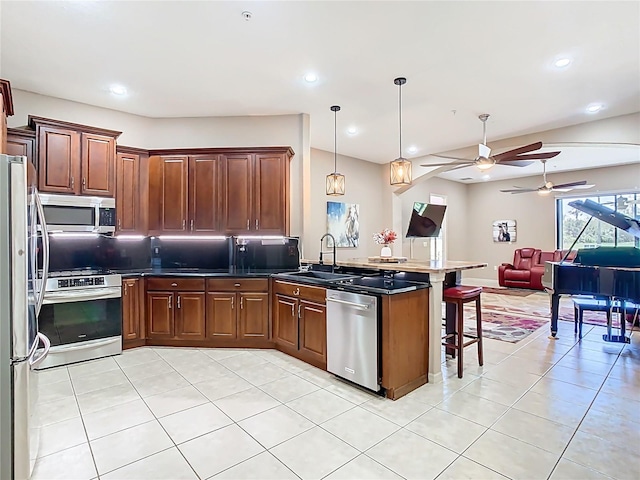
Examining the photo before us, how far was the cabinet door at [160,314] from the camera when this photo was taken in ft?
13.4

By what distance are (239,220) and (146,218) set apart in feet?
4.02

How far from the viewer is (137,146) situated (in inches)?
179

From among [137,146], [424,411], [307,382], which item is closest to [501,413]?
[424,411]

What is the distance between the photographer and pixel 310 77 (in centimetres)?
361

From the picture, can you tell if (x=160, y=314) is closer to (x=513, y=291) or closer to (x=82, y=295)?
(x=82, y=295)

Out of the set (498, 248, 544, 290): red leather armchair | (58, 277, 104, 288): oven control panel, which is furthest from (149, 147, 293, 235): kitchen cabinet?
(498, 248, 544, 290): red leather armchair

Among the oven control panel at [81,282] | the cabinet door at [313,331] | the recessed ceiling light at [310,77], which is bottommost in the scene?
the cabinet door at [313,331]

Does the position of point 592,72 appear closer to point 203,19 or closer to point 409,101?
point 409,101

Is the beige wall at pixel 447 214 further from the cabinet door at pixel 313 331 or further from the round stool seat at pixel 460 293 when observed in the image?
the cabinet door at pixel 313 331

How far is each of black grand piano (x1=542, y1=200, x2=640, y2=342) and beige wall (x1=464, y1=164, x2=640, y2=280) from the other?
427cm

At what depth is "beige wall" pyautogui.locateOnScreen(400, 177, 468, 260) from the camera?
846cm

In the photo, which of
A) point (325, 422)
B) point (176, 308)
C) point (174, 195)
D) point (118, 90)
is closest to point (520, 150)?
point (325, 422)

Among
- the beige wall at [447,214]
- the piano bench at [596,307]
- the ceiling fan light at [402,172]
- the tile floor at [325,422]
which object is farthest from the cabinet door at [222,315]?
the beige wall at [447,214]

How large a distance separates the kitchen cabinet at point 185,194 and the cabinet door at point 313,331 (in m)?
1.69
